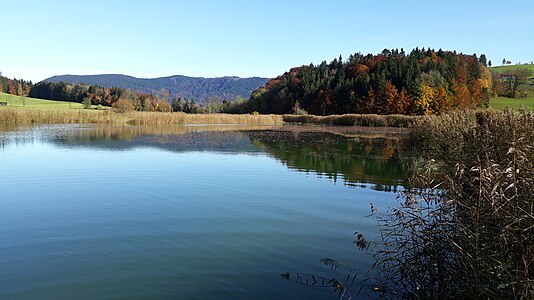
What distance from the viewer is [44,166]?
51.2ft

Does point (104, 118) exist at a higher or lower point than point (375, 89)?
lower

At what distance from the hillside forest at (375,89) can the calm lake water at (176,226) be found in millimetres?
52230

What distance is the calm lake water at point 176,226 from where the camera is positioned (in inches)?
219

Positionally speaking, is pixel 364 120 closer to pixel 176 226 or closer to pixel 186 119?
pixel 186 119

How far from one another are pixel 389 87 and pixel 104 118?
51689 millimetres

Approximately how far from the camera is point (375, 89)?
262ft

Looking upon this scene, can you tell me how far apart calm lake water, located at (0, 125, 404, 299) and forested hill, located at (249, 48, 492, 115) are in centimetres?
5778

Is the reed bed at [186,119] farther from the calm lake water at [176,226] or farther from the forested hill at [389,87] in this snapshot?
the calm lake water at [176,226]

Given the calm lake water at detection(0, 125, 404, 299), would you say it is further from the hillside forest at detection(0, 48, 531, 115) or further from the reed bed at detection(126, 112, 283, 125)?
the hillside forest at detection(0, 48, 531, 115)

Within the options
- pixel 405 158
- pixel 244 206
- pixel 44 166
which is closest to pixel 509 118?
pixel 244 206

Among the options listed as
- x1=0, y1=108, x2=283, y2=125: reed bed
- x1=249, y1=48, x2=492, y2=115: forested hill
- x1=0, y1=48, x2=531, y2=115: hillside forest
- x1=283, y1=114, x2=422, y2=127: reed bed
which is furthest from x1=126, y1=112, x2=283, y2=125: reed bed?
x1=249, y1=48, x2=492, y2=115: forested hill

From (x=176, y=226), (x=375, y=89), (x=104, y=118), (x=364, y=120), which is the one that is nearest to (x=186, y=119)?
(x=104, y=118)

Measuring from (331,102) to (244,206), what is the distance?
268 ft

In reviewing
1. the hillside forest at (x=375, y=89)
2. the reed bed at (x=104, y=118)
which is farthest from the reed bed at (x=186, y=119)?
the hillside forest at (x=375, y=89)
